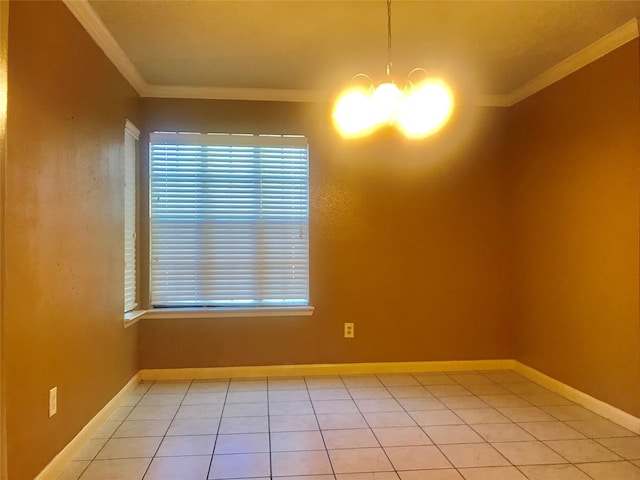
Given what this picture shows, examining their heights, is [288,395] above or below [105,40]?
below

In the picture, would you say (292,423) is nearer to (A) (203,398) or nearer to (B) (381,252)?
(A) (203,398)

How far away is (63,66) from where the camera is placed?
212cm

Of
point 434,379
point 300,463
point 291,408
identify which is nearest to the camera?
point 300,463

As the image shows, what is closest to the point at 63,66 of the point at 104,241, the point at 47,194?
the point at 47,194

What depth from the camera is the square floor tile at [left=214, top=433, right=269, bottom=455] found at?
Answer: 231 cm

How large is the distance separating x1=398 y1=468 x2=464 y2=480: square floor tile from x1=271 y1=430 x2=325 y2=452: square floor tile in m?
0.48

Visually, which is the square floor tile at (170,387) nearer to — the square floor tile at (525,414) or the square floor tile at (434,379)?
the square floor tile at (434,379)

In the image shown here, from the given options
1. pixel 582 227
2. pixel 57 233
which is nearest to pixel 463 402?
pixel 582 227

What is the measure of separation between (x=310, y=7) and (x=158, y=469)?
2.43 meters

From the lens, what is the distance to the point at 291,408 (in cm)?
288

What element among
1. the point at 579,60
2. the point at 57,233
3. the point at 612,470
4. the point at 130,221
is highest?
the point at 579,60

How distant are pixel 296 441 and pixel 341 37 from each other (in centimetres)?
233

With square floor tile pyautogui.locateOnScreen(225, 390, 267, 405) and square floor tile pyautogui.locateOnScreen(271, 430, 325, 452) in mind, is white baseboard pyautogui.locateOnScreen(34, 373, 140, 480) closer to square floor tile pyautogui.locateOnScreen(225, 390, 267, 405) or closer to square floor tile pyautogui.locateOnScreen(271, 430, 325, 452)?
square floor tile pyautogui.locateOnScreen(225, 390, 267, 405)

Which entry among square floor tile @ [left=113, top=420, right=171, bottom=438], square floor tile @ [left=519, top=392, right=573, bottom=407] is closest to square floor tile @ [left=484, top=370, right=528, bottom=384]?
square floor tile @ [left=519, top=392, right=573, bottom=407]
